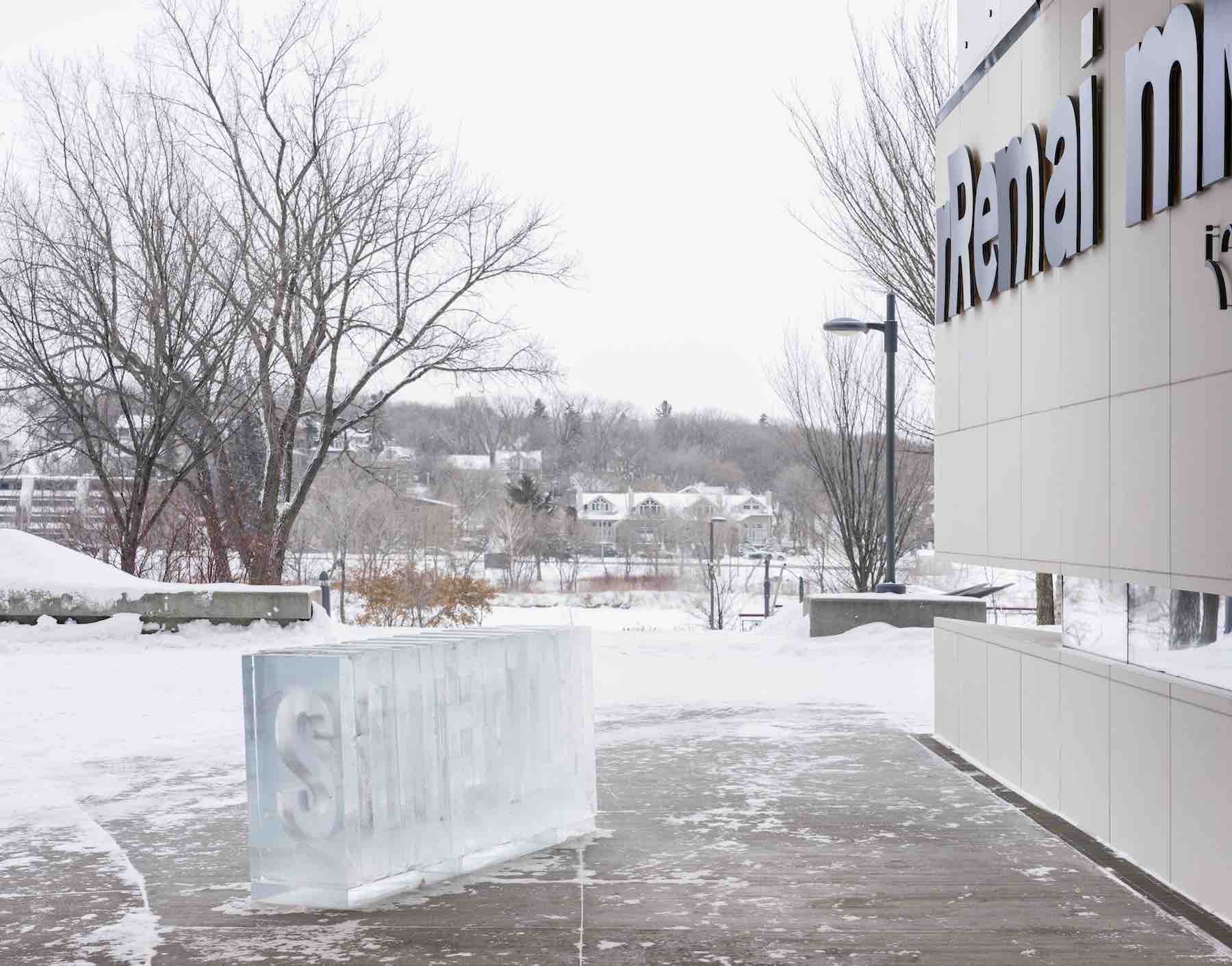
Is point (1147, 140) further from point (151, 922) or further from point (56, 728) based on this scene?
point (56, 728)

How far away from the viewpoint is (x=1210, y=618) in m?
5.97

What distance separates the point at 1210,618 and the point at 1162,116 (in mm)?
2337

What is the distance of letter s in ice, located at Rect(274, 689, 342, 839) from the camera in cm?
571

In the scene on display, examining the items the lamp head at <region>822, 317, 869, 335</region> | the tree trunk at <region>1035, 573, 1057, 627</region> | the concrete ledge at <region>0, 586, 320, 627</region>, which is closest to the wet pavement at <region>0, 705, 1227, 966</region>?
the concrete ledge at <region>0, 586, 320, 627</region>

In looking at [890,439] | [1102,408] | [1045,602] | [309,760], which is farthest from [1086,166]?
[1045,602]

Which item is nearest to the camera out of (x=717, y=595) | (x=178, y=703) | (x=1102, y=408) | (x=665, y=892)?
(x=665, y=892)

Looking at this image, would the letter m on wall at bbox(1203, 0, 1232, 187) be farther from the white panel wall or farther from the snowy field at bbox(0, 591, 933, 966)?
the snowy field at bbox(0, 591, 933, 966)

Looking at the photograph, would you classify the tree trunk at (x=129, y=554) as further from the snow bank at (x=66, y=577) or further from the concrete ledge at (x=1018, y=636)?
the concrete ledge at (x=1018, y=636)

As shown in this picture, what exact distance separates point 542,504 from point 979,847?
271 ft

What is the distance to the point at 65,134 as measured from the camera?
26.5 m

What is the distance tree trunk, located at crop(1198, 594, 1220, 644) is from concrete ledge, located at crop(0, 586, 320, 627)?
41.5ft

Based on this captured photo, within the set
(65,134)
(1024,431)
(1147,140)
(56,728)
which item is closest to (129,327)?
(65,134)

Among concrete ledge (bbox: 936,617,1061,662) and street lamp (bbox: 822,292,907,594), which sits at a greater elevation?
street lamp (bbox: 822,292,907,594)

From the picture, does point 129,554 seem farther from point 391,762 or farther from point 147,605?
point 391,762
